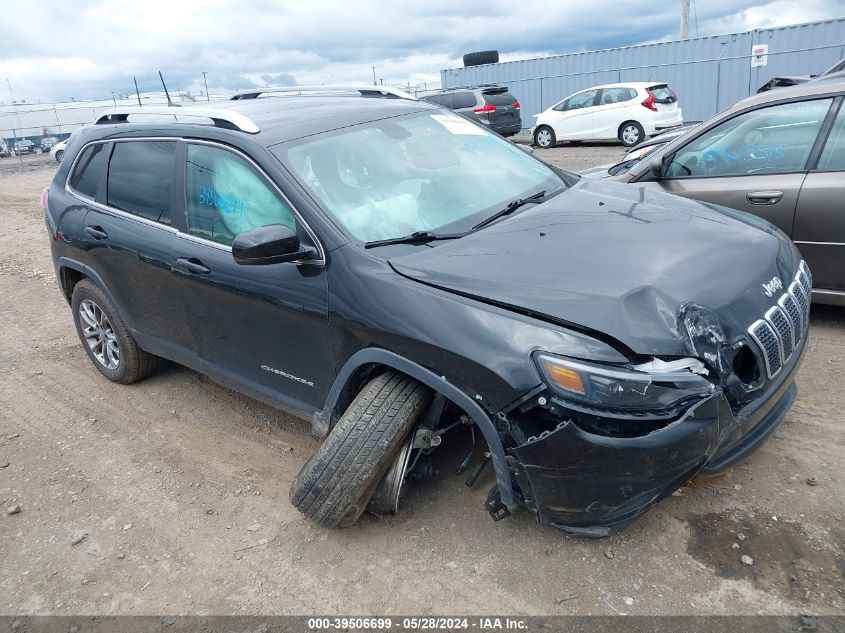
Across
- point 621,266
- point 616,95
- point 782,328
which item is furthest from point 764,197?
point 616,95

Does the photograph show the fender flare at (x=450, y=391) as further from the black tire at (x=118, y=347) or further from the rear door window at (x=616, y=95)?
the rear door window at (x=616, y=95)

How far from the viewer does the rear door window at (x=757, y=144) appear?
4.41 m

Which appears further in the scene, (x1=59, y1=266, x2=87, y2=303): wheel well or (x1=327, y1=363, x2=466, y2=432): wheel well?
(x1=59, y1=266, x2=87, y2=303): wheel well

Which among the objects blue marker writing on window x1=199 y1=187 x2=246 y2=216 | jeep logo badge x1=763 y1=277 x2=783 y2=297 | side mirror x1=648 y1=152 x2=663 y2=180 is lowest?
jeep logo badge x1=763 y1=277 x2=783 y2=297

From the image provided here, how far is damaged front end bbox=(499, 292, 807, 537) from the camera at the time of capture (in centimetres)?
224

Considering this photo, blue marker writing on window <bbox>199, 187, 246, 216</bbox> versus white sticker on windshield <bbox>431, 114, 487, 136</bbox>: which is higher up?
white sticker on windshield <bbox>431, 114, 487, 136</bbox>

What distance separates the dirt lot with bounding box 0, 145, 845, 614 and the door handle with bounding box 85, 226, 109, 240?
3.91 feet

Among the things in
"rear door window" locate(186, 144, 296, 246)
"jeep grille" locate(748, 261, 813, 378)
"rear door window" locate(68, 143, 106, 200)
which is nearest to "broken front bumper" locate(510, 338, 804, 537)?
"jeep grille" locate(748, 261, 813, 378)

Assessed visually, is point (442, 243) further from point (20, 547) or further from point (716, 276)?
point (20, 547)

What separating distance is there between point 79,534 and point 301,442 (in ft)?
3.88

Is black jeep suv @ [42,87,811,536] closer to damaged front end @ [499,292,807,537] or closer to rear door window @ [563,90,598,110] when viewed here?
damaged front end @ [499,292,807,537]

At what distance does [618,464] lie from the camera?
89.5 inches

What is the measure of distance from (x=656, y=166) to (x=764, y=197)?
755 mm

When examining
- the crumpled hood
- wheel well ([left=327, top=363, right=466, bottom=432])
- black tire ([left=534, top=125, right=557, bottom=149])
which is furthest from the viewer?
black tire ([left=534, top=125, right=557, bottom=149])
